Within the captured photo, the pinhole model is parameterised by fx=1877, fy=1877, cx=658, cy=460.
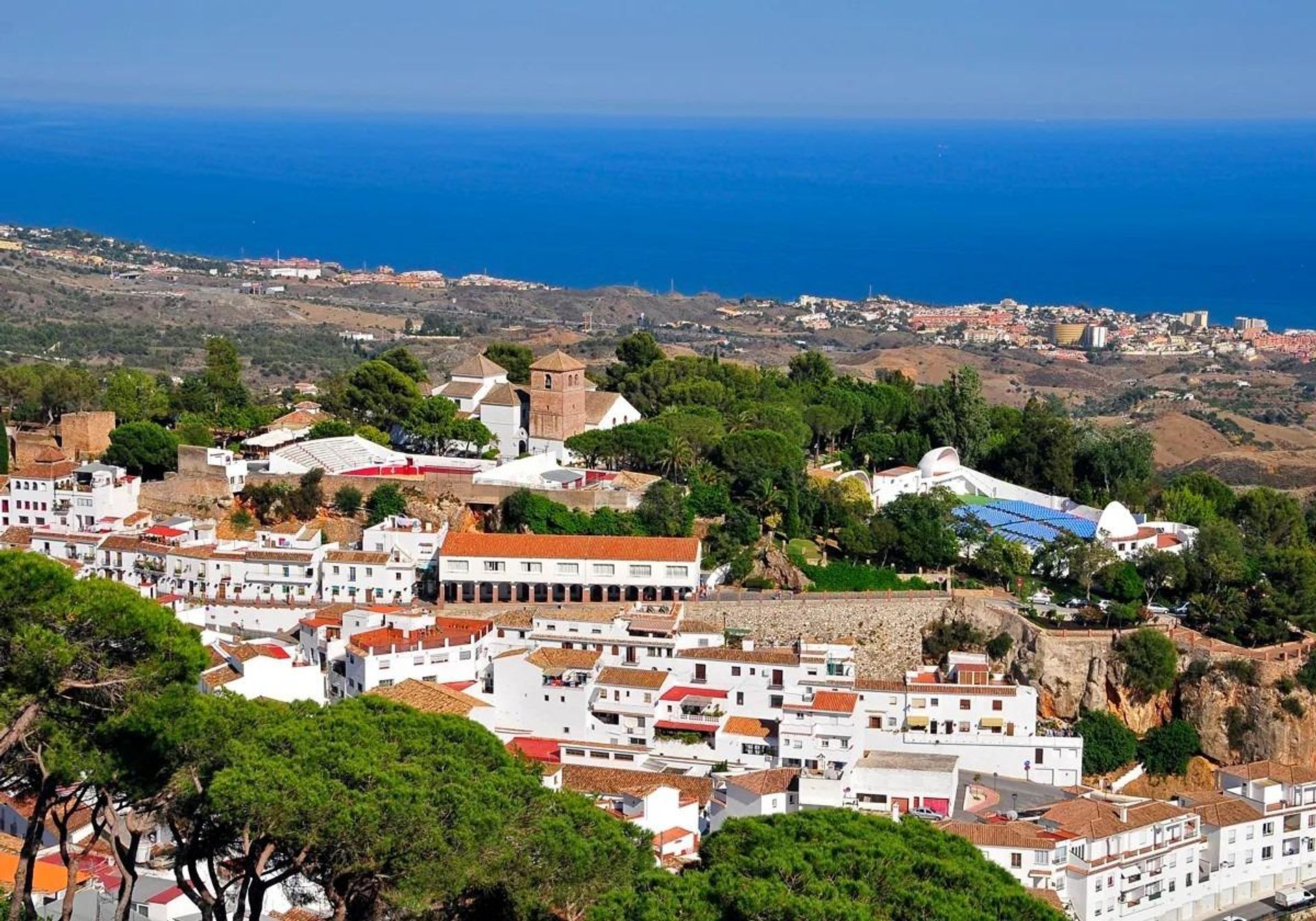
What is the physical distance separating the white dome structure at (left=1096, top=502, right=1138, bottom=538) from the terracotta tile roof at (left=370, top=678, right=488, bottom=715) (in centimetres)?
1371

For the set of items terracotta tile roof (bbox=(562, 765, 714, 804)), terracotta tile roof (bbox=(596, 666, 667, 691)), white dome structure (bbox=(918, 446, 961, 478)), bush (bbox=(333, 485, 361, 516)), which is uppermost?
white dome structure (bbox=(918, 446, 961, 478))

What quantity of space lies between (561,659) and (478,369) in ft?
47.9

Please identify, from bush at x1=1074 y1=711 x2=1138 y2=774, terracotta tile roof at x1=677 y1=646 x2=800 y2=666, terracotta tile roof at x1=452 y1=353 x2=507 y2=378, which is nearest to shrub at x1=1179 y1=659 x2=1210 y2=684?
bush at x1=1074 y1=711 x2=1138 y2=774

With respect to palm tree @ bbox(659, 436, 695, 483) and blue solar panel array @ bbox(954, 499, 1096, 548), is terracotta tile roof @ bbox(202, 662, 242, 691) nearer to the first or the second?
palm tree @ bbox(659, 436, 695, 483)

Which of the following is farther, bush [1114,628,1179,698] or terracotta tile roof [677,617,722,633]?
bush [1114,628,1179,698]

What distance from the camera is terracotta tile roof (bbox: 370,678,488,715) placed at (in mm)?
30422

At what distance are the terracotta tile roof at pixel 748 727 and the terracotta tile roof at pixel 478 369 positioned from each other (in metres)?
16.3

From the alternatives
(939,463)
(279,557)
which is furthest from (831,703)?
(939,463)

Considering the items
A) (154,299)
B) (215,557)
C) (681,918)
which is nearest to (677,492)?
(215,557)

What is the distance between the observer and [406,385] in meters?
44.7

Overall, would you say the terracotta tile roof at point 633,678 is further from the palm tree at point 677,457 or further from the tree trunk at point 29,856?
the tree trunk at point 29,856

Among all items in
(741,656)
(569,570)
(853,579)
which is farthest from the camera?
(853,579)

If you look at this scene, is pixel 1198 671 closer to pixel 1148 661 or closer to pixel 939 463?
pixel 1148 661

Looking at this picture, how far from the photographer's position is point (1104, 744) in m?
32.8
